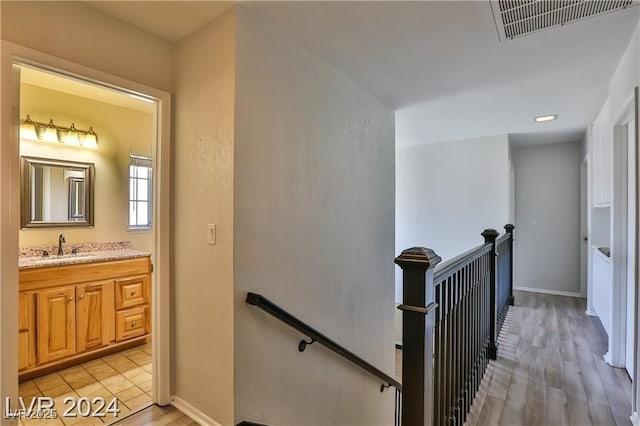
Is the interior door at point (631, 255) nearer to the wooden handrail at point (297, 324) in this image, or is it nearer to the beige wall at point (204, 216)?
the wooden handrail at point (297, 324)

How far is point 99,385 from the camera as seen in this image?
247 cm

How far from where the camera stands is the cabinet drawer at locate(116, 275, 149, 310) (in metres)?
3.06

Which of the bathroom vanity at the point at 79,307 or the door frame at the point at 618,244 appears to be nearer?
the bathroom vanity at the point at 79,307

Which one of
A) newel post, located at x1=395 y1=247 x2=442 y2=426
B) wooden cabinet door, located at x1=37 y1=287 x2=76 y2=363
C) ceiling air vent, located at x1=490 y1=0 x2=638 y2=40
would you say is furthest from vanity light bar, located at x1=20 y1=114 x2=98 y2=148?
ceiling air vent, located at x1=490 y1=0 x2=638 y2=40

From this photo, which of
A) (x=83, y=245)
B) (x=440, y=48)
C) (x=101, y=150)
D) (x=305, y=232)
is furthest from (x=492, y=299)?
(x=101, y=150)

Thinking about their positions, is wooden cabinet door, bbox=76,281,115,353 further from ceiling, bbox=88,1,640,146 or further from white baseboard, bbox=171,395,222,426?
ceiling, bbox=88,1,640,146

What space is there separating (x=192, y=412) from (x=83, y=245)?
225 cm

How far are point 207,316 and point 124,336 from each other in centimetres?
180

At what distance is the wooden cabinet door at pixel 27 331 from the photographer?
2438 millimetres

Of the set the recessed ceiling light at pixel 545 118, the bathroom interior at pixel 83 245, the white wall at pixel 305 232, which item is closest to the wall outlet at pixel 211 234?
the white wall at pixel 305 232

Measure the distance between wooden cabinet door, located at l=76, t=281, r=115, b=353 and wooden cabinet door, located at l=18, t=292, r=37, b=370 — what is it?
0.98 feet

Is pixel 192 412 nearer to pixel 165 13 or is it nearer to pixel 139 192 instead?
pixel 165 13

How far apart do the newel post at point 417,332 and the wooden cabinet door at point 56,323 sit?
2810 mm

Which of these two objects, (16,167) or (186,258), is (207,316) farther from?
(16,167)
